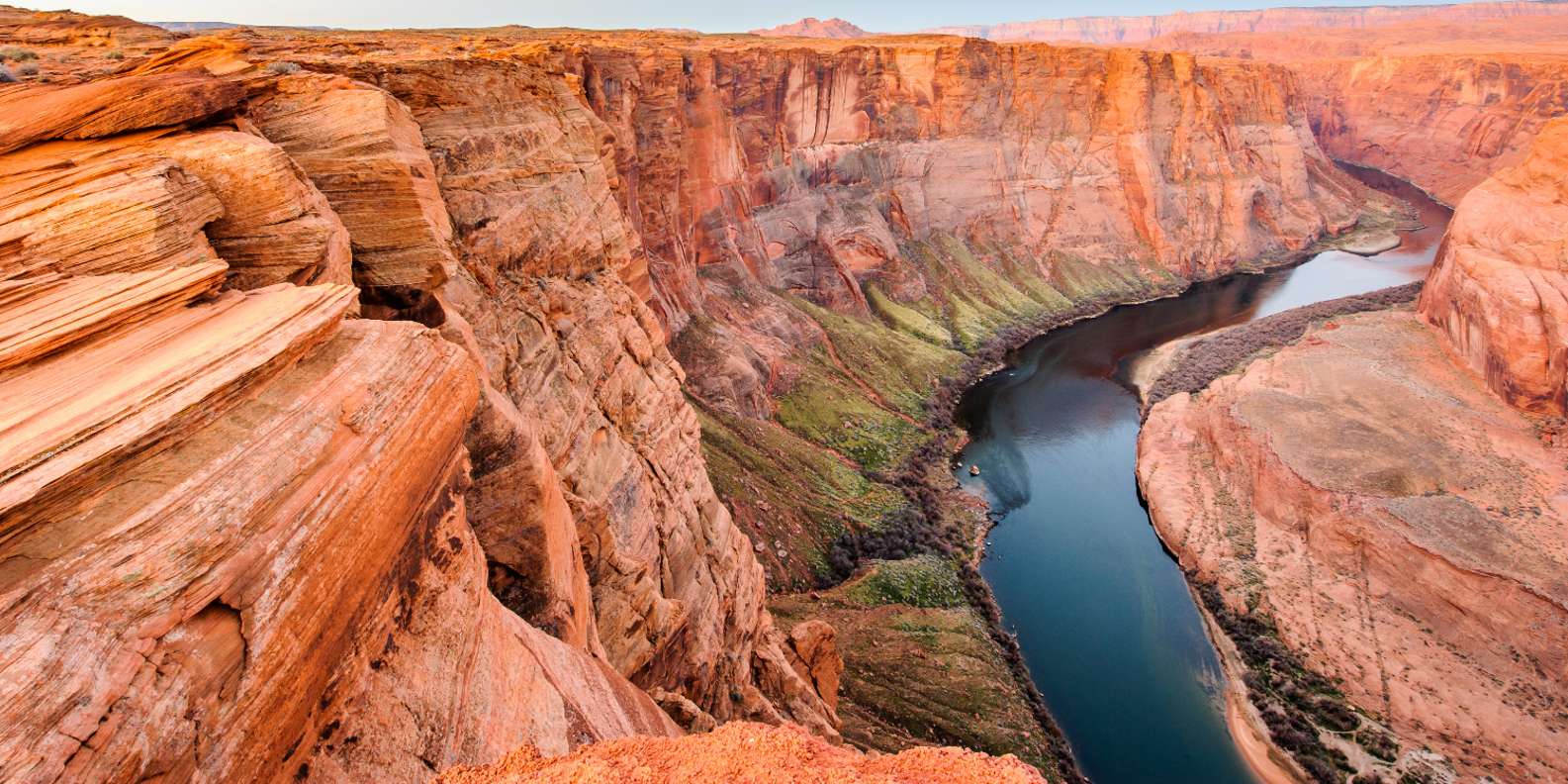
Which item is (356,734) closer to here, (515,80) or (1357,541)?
(515,80)

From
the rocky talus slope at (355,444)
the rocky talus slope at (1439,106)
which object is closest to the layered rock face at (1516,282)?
the rocky talus slope at (355,444)

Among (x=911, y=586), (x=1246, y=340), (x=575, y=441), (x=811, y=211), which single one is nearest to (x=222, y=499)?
(x=575, y=441)

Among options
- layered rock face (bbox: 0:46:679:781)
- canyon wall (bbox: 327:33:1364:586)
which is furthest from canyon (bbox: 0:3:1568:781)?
canyon wall (bbox: 327:33:1364:586)

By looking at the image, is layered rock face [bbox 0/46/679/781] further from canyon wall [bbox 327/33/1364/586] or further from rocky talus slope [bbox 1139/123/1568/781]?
rocky talus slope [bbox 1139/123/1568/781]

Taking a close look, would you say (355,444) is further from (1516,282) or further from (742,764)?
(1516,282)

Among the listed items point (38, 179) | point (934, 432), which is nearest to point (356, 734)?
point (38, 179)

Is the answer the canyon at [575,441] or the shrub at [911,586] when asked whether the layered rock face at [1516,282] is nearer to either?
the canyon at [575,441]

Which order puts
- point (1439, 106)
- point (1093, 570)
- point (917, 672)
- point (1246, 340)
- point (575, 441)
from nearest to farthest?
1. point (575, 441)
2. point (917, 672)
3. point (1093, 570)
4. point (1246, 340)
5. point (1439, 106)
